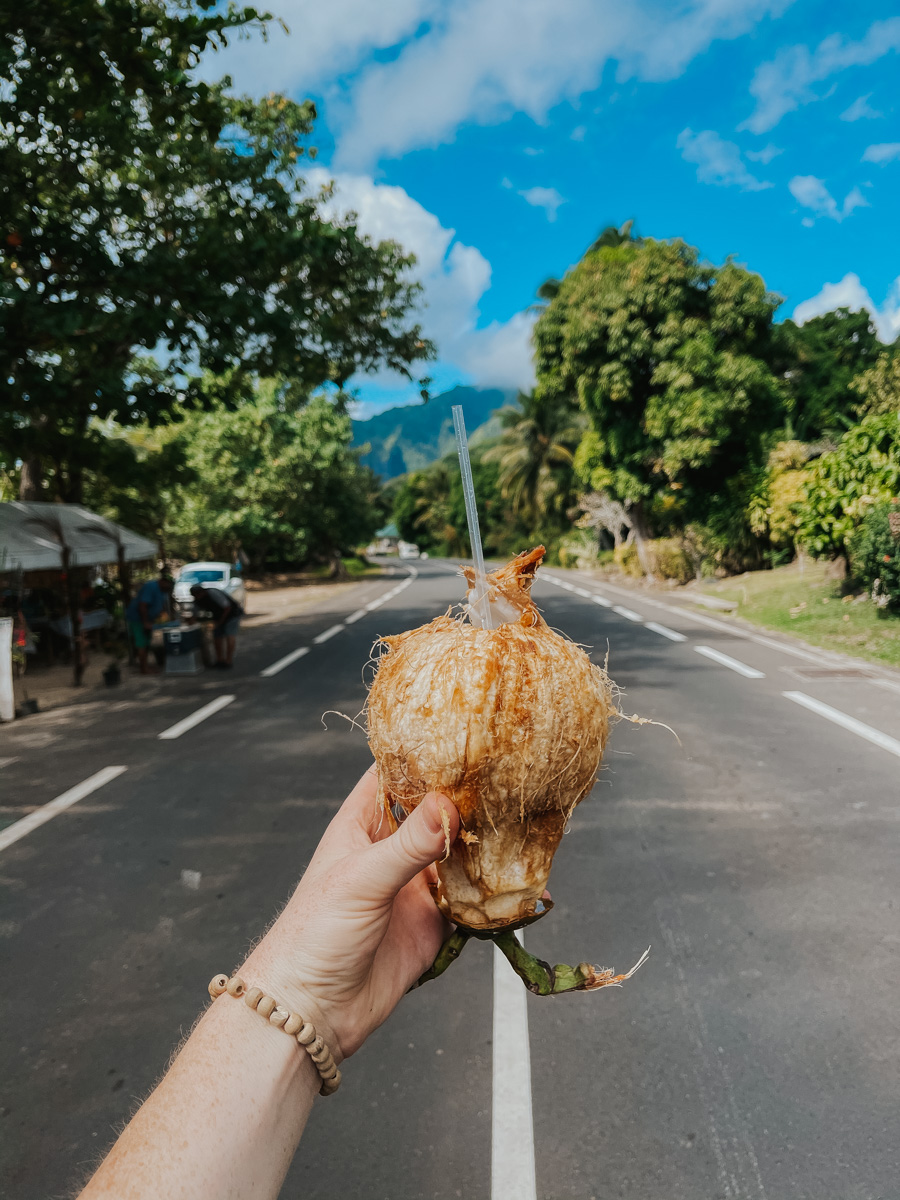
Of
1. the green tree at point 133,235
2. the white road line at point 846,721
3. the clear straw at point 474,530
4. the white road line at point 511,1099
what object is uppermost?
the green tree at point 133,235

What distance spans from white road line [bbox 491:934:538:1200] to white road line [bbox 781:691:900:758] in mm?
4809

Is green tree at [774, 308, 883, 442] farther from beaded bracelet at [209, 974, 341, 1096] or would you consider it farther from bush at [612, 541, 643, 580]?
beaded bracelet at [209, 974, 341, 1096]

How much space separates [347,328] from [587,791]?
479 inches

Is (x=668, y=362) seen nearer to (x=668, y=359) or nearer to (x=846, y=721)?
(x=668, y=359)

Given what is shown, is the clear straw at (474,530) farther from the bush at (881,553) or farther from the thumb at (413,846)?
the bush at (881,553)

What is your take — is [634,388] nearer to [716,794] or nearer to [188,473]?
[188,473]

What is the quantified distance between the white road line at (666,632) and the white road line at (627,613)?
619 mm

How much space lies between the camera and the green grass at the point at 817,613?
11.8 m

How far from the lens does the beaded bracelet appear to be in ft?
4.81

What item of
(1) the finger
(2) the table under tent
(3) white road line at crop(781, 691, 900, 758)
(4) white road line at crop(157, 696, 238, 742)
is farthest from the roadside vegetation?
(1) the finger

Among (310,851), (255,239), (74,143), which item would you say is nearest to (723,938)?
(310,851)

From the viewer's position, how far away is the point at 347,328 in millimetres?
12625

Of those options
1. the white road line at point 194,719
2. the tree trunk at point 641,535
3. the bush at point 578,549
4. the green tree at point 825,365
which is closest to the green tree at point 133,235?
the white road line at point 194,719

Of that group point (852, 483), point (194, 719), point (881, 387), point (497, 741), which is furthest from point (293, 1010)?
point (881, 387)
